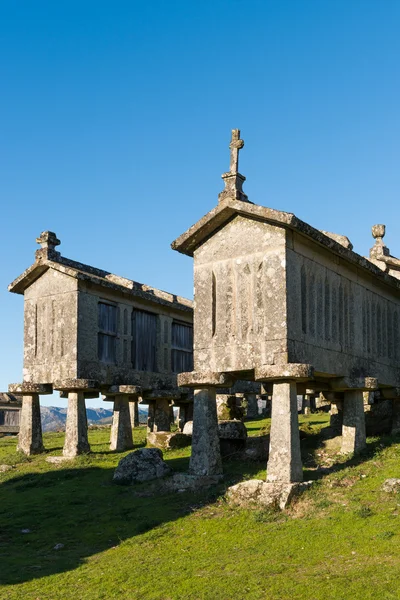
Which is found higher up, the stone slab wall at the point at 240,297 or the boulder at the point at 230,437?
the stone slab wall at the point at 240,297

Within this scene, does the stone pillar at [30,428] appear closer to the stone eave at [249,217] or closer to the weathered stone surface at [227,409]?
the weathered stone surface at [227,409]

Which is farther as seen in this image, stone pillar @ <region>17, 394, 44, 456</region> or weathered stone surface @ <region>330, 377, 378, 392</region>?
stone pillar @ <region>17, 394, 44, 456</region>

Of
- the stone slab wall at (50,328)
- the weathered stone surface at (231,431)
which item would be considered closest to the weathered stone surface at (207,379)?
the weathered stone surface at (231,431)

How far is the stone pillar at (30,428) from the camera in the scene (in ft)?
81.5

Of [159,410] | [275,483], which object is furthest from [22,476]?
[275,483]

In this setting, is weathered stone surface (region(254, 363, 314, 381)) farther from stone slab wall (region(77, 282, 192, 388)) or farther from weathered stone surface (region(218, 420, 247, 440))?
stone slab wall (region(77, 282, 192, 388))

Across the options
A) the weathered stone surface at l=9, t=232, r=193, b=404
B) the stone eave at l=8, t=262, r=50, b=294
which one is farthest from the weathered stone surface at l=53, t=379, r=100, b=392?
the stone eave at l=8, t=262, r=50, b=294

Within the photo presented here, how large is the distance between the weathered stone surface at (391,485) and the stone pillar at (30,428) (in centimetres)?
1383

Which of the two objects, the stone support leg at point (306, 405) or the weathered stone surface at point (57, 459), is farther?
the stone support leg at point (306, 405)

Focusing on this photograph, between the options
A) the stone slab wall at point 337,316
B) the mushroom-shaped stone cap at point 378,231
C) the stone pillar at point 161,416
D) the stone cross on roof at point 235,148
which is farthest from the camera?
the stone pillar at point 161,416

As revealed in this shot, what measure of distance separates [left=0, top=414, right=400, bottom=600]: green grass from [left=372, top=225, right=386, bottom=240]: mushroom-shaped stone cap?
803 cm

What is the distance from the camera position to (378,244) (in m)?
24.7

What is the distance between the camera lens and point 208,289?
17375 millimetres

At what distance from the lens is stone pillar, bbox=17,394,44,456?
978 inches
